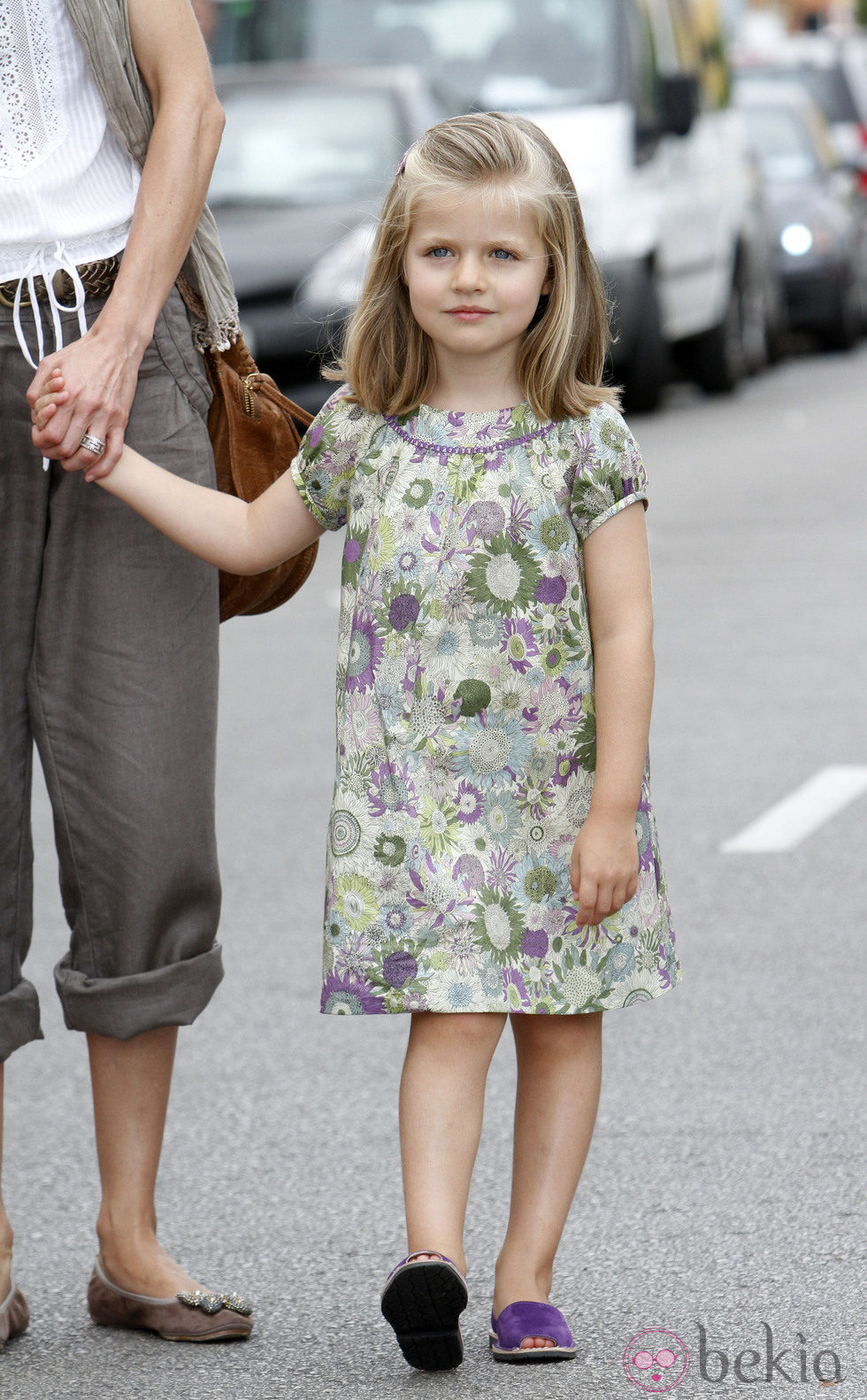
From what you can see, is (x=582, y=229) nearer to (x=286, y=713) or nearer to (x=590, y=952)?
(x=590, y=952)

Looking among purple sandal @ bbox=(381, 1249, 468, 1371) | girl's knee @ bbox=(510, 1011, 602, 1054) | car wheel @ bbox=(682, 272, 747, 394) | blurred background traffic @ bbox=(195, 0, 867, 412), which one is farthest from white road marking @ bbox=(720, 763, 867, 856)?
car wheel @ bbox=(682, 272, 747, 394)

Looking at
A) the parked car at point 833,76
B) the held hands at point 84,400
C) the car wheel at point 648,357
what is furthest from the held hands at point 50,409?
the parked car at point 833,76

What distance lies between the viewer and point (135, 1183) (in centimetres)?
303

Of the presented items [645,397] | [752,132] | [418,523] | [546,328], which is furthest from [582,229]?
[752,132]

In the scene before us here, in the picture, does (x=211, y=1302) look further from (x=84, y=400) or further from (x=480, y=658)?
(x=84, y=400)

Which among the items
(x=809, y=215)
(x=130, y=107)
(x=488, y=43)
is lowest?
(x=130, y=107)

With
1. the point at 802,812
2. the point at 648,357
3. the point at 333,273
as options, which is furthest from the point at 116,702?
the point at 648,357

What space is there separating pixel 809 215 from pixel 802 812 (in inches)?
486

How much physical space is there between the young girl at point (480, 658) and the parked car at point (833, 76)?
18.1m

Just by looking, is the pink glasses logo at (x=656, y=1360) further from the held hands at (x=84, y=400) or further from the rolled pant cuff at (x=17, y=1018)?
the held hands at (x=84, y=400)

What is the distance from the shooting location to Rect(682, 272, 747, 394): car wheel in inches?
591

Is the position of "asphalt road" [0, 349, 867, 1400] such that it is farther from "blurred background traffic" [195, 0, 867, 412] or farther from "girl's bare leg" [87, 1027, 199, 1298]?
"blurred background traffic" [195, 0, 867, 412]

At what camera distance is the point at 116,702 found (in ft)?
9.62

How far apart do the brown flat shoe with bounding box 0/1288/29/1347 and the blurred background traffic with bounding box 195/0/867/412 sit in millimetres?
6823
